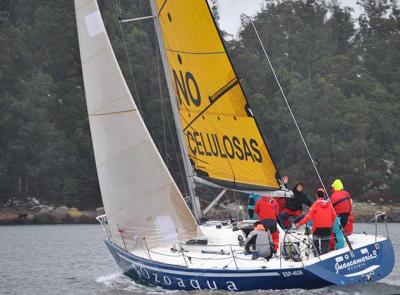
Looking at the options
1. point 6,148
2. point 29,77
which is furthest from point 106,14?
point 6,148

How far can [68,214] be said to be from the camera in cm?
5903

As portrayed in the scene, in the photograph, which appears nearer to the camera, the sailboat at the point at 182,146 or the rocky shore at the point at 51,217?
the sailboat at the point at 182,146

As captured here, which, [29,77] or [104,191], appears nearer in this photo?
[104,191]

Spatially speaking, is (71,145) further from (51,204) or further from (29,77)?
(29,77)

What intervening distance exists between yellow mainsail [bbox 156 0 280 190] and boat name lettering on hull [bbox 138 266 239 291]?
7.41ft

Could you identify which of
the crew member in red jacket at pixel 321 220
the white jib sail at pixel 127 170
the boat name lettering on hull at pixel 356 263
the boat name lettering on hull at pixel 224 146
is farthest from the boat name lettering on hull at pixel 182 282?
the boat name lettering on hull at pixel 224 146

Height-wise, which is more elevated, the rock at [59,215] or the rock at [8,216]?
the rock at [8,216]

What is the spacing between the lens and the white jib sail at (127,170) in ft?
67.3

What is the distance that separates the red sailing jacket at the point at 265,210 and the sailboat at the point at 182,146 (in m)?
0.32

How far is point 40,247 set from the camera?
35.8 metres

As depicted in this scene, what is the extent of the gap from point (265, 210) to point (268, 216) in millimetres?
124

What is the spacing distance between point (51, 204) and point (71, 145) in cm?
385

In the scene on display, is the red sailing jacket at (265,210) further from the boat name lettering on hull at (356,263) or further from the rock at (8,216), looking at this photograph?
the rock at (8,216)

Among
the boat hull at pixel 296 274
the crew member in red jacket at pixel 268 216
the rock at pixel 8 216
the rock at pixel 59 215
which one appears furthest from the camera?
the rock at pixel 59 215
